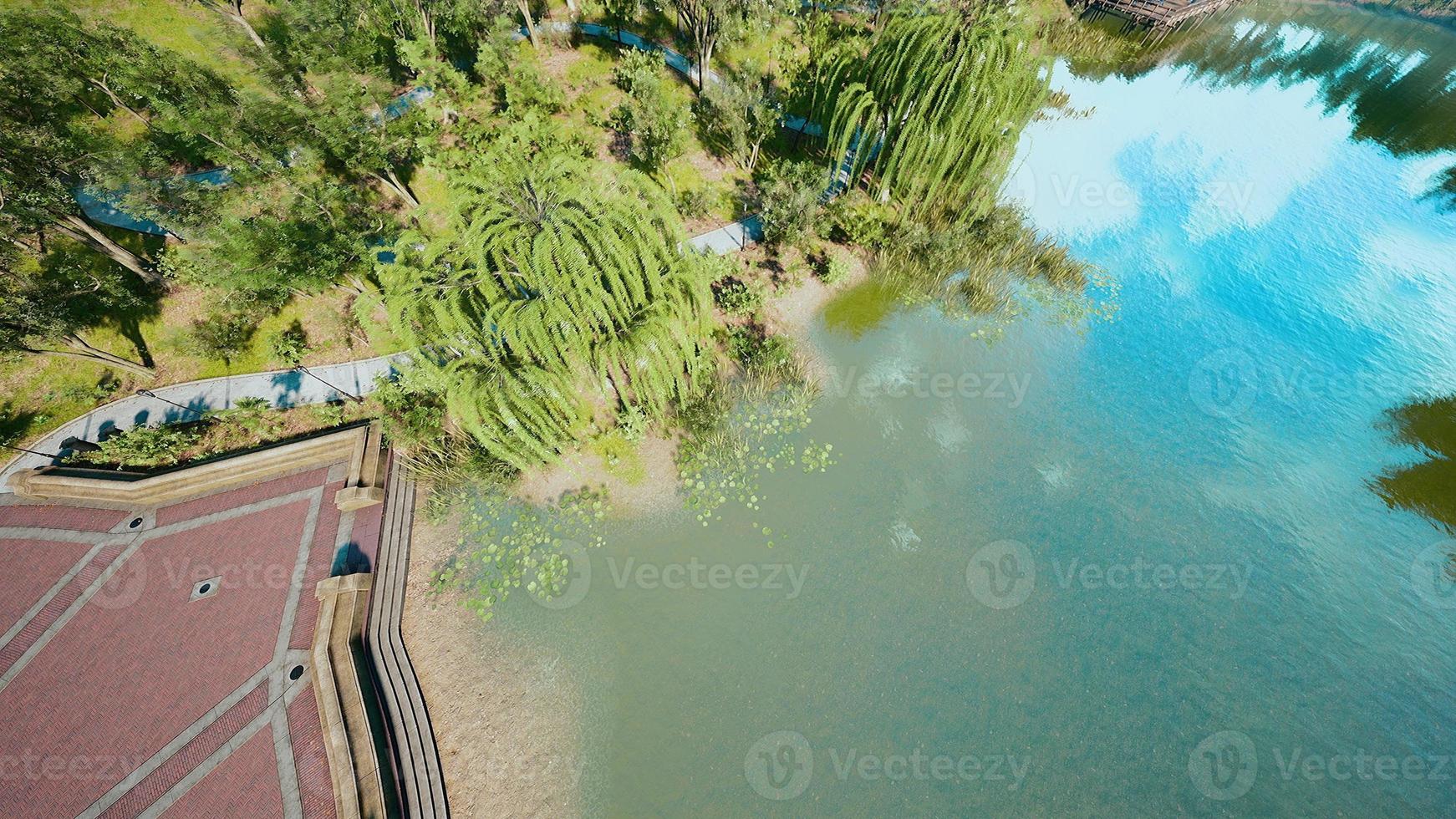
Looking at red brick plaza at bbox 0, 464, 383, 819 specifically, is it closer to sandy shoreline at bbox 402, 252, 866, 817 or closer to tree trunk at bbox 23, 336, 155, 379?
sandy shoreline at bbox 402, 252, 866, 817

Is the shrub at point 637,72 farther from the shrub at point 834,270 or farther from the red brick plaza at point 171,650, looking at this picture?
the red brick plaza at point 171,650

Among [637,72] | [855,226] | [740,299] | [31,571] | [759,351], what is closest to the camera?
[31,571]

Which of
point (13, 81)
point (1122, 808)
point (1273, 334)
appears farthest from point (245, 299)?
point (1273, 334)

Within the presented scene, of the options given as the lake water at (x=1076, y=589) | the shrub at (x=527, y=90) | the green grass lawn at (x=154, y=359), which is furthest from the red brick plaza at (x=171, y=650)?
the shrub at (x=527, y=90)

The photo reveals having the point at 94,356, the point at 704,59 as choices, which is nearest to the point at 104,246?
the point at 94,356

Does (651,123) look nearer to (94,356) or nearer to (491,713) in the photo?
(94,356)

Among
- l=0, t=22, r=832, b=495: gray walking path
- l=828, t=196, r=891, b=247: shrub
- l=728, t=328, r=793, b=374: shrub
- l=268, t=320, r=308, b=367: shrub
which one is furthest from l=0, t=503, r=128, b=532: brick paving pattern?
l=828, t=196, r=891, b=247: shrub
